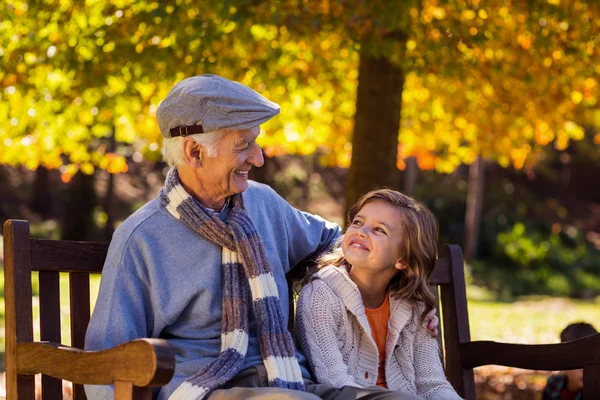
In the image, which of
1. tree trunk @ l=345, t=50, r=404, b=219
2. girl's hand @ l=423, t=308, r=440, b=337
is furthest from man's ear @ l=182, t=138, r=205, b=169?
tree trunk @ l=345, t=50, r=404, b=219

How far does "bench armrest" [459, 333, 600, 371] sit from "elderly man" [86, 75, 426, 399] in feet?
2.89

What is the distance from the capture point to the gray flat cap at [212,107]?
2.89 metres

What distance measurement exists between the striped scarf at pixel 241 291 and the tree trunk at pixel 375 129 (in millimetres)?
2950

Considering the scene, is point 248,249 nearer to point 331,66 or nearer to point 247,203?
point 247,203

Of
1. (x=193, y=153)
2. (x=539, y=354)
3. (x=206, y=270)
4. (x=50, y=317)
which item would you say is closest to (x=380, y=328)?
(x=539, y=354)

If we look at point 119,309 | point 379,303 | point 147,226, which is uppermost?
point 147,226

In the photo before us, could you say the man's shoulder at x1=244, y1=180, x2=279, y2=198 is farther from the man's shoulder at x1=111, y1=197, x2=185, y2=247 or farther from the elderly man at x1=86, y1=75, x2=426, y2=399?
the man's shoulder at x1=111, y1=197, x2=185, y2=247

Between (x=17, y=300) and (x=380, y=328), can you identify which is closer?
(x=17, y=300)

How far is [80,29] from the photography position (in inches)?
231

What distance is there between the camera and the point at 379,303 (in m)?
3.37

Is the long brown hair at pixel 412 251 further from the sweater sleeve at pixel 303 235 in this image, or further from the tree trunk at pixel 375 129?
the tree trunk at pixel 375 129

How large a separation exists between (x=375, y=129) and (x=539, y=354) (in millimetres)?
2787

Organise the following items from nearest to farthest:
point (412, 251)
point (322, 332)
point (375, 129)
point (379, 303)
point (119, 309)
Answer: point (119, 309), point (322, 332), point (412, 251), point (379, 303), point (375, 129)

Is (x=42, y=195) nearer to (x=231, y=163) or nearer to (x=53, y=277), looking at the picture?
(x=53, y=277)
